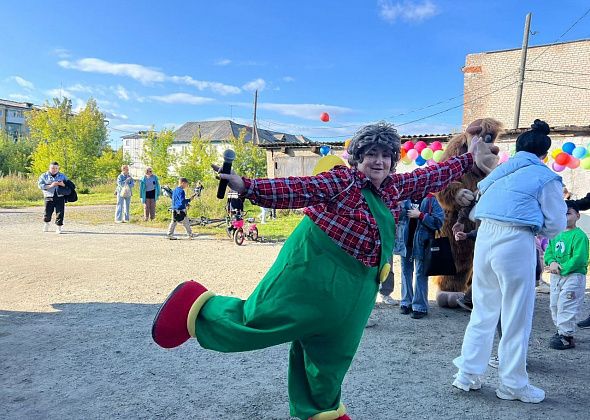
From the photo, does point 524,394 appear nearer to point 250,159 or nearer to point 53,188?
point 53,188

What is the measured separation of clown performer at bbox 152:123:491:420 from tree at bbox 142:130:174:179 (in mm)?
23412

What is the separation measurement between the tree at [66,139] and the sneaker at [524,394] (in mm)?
27522

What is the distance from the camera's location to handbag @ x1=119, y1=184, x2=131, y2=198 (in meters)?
14.1

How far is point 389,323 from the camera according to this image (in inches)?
196

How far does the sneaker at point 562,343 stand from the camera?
4227 millimetres

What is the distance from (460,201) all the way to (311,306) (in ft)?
6.41

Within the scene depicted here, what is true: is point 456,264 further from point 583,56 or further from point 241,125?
point 241,125

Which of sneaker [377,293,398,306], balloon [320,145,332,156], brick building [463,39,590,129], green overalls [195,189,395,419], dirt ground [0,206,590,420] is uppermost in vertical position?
brick building [463,39,590,129]

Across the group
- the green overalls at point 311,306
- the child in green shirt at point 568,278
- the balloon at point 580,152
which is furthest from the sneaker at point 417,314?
the balloon at point 580,152

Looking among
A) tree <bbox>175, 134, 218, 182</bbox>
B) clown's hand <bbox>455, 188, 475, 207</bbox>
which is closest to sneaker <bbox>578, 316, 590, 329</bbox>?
clown's hand <bbox>455, 188, 475, 207</bbox>

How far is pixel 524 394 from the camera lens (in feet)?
10.3

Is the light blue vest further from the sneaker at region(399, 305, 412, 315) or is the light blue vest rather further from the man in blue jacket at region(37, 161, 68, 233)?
the man in blue jacket at region(37, 161, 68, 233)

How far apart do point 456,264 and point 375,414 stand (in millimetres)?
2867

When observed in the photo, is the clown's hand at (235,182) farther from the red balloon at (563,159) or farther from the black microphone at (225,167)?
the red balloon at (563,159)
